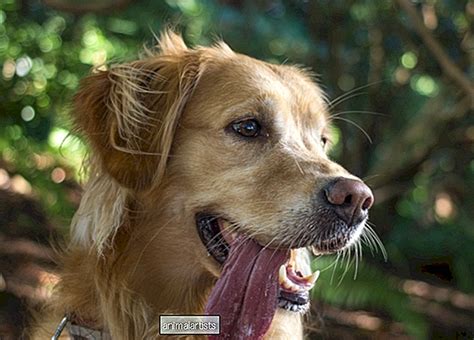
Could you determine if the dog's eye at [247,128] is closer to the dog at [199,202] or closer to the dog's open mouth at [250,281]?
the dog at [199,202]

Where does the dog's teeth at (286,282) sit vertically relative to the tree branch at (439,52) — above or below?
below

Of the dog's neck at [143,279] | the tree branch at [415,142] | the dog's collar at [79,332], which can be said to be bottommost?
the tree branch at [415,142]

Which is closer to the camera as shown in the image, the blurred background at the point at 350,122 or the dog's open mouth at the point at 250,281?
the dog's open mouth at the point at 250,281

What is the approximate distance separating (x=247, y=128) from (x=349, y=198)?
341 millimetres

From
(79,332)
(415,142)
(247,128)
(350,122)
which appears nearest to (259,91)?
(247,128)

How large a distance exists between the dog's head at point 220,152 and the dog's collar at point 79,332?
0.99 ft

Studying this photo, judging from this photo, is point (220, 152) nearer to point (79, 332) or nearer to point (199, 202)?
point (199, 202)

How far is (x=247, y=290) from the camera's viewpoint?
72.4 inches

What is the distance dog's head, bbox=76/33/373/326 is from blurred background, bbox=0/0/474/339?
108 cm

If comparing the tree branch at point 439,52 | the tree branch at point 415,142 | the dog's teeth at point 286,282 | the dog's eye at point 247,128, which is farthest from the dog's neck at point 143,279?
the tree branch at point 415,142

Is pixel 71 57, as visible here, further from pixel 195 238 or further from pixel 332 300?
pixel 195 238

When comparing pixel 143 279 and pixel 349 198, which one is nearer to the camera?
pixel 349 198

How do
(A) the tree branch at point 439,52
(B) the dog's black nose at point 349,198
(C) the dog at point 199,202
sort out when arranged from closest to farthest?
(B) the dog's black nose at point 349,198 → (C) the dog at point 199,202 → (A) the tree branch at point 439,52

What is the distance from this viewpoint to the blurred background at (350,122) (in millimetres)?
3299
